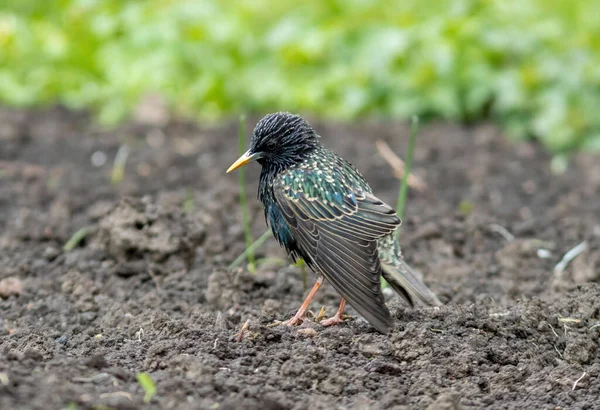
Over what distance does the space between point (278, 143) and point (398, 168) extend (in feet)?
10.4

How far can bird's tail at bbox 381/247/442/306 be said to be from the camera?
4.60 metres

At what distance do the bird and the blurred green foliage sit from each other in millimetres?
4680

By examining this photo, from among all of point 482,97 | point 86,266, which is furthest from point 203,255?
point 482,97

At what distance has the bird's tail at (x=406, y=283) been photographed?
15.1 feet

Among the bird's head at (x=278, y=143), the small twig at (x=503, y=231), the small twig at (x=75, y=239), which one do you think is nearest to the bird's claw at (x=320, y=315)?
the bird's head at (x=278, y=143)

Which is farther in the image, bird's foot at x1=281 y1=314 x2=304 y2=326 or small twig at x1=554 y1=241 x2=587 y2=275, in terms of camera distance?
small twig at x1=554 y1=241 x2=587 y2=275

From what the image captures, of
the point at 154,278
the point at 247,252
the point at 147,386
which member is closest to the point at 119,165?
the point at 154,278

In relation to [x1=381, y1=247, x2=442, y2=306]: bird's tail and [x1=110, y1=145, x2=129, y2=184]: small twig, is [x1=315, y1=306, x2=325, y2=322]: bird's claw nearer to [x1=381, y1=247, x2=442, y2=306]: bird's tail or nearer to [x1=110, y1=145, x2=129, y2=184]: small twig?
[x1=381, y1=247, x2=442, y2=306]: bird's tail

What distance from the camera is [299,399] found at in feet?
11.8

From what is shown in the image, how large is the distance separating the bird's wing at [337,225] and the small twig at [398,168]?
9.87 ft

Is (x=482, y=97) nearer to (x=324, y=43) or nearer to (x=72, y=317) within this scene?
(x=324, y=43)

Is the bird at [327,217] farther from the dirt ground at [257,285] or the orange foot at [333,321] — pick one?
the dirt ground at [257,285]

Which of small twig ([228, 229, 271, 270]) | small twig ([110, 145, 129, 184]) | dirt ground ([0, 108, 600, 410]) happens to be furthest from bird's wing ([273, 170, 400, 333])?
small twig ([110, 145, 129, 184])

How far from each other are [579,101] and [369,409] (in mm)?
6510
